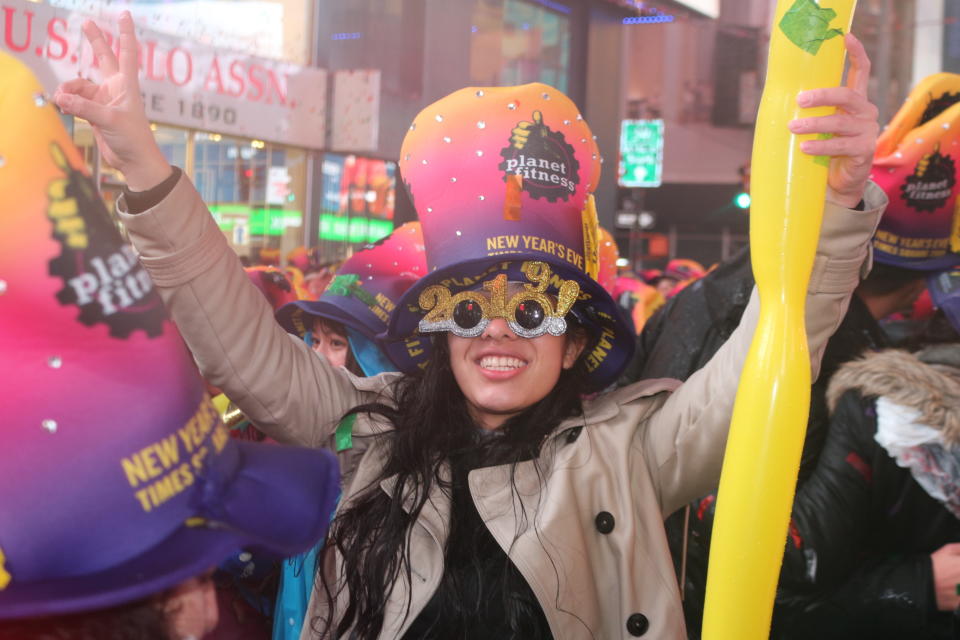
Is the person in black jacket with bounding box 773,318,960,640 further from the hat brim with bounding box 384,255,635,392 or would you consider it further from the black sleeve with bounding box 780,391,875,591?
the hat brim with bounding box 384,255,635,392

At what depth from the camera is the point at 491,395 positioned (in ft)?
7.06

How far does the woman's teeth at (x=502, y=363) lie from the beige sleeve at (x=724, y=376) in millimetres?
299

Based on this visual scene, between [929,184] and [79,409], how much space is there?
2.73 metres

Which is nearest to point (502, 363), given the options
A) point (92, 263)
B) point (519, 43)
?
point (92, 263)

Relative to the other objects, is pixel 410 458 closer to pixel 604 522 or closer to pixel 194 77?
pixel 604 522

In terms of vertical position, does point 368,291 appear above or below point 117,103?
below

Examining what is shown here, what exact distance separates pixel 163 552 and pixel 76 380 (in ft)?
0.67

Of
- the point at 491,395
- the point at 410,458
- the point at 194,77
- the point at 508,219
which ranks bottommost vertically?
the point at 410,458

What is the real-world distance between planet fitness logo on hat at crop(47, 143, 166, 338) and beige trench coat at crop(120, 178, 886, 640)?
66 cm

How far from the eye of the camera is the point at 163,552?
1.05m

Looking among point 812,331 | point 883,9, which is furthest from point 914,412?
point 883,9

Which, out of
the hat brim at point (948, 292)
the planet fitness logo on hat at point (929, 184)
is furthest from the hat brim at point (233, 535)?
the planet fitness logo on hat at point (929, 184)

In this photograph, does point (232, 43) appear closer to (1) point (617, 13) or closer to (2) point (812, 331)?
(1) point (617, 13)

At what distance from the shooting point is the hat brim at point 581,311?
216 cm
